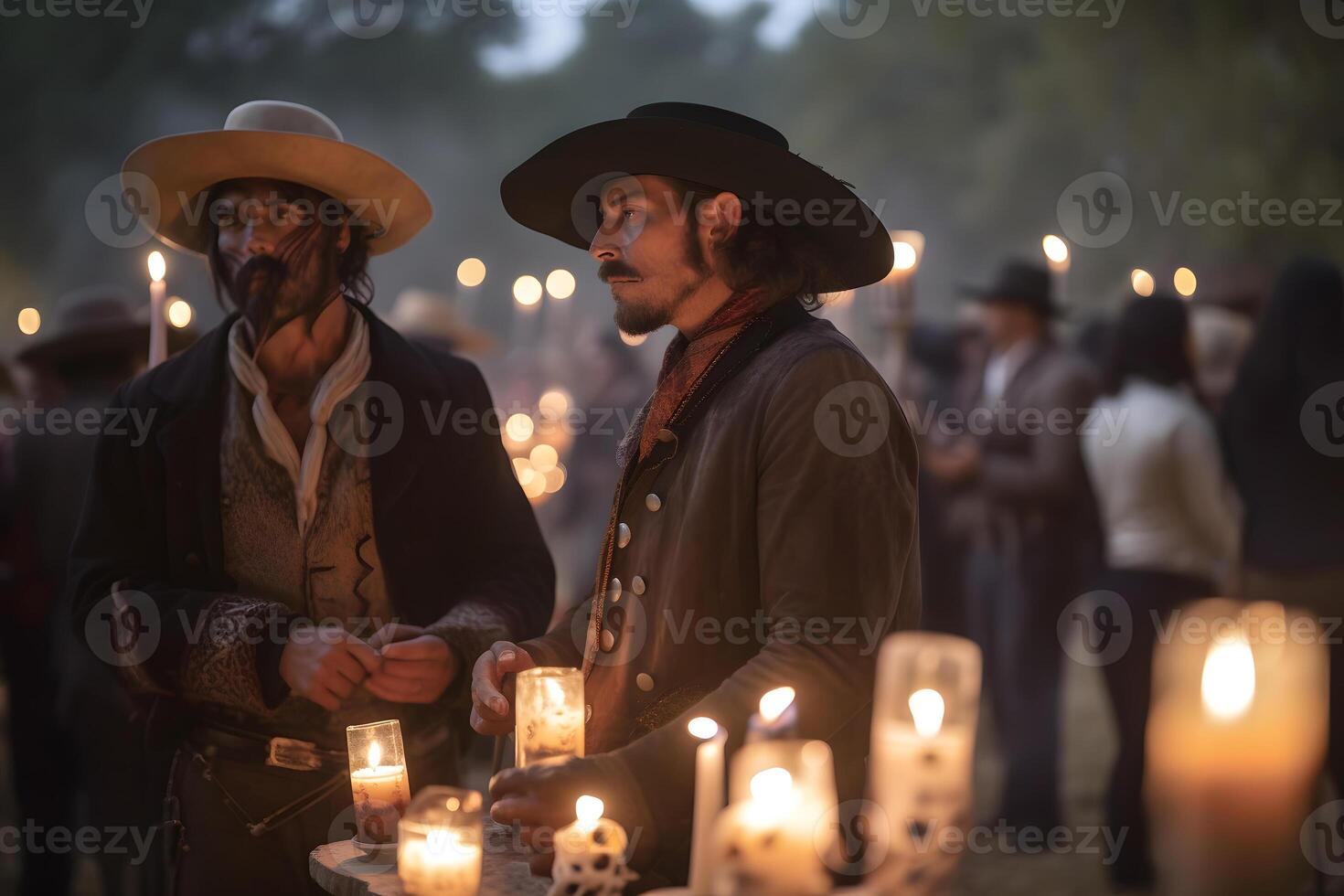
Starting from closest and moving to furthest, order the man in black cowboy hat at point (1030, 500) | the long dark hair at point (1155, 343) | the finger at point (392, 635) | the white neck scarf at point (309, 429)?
the finger at point (392, 635), the white neck scarf at point (309, 429), the long dark hair at point (1155, 343), the man in black cowboy hat at point (1030, 500)

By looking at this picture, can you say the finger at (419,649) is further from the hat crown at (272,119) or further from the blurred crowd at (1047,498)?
the blurred crowd at (1047,498)

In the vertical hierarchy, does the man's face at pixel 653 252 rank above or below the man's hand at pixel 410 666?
above

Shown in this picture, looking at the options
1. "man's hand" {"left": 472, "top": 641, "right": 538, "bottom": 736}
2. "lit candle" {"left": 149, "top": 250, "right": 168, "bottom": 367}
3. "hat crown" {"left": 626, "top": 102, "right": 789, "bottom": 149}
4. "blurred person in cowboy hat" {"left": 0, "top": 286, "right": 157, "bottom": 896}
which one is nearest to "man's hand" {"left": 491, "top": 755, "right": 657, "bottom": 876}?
"man's hand" {"left": 472, "top": 641, "right": 538, "bottom": 736}

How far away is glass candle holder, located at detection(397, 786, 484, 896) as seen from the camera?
1.83 metres

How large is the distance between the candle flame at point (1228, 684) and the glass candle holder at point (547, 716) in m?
1.26

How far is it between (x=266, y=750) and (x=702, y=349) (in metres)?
1.41

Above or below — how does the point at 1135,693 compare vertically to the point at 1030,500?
below

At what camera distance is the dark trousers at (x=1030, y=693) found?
18.4ft

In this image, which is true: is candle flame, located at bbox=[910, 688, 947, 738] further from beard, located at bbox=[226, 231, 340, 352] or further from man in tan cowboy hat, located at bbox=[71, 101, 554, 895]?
beard, located at bbox=[226, 231, 340, 352]

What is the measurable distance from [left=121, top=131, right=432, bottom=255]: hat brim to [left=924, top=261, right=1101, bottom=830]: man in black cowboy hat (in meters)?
3.20

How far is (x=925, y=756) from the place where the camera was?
1303mm

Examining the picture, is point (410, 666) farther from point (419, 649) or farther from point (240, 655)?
point (240, 655)

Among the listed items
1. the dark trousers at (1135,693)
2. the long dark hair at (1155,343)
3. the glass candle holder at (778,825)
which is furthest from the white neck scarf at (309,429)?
the dark trousers at (1135,693)

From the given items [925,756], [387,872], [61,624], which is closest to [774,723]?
[925,756]
